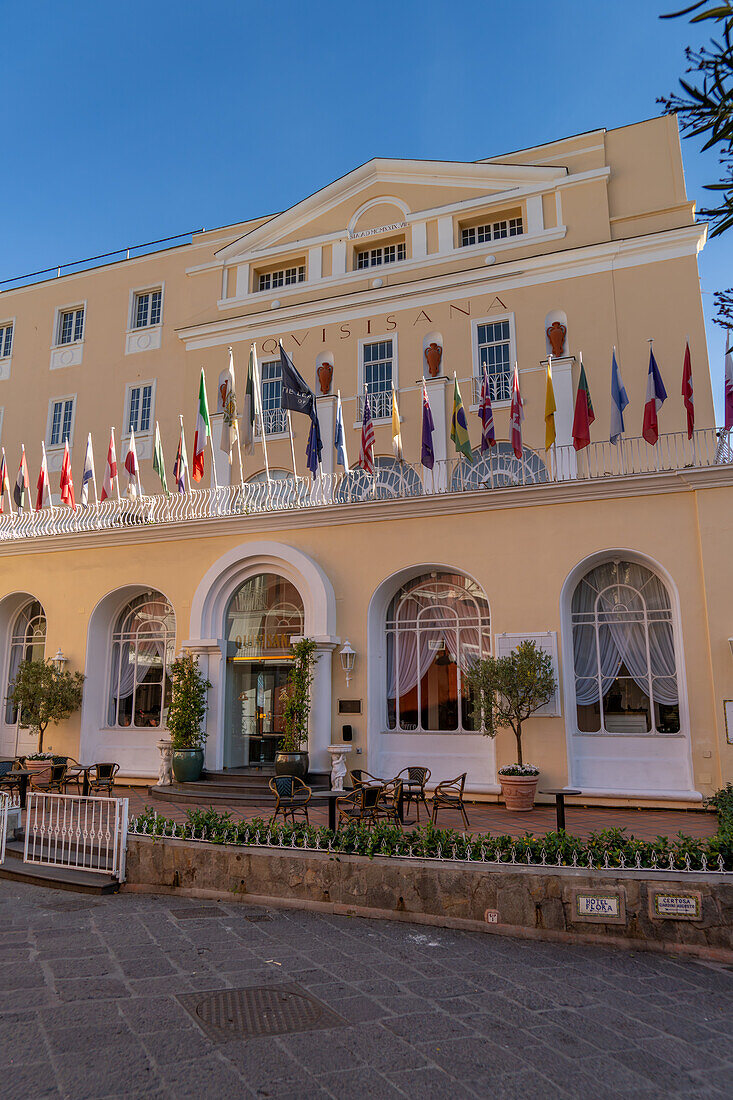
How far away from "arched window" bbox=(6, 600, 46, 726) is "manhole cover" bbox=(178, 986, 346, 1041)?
1342 centimetres

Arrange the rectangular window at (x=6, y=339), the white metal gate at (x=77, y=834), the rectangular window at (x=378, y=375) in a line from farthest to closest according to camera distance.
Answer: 1. the rectangular window at (x=6, y=339)
2. the rectangular window at (x=378, y=375)
3. the white metal gate at (x=77, y=834)

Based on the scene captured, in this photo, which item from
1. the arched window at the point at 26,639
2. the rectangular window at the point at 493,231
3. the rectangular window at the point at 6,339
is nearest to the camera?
the arched window at the point at 26,639

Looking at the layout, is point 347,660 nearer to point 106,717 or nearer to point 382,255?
point 106,717

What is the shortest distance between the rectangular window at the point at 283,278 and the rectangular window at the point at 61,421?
6.68 m

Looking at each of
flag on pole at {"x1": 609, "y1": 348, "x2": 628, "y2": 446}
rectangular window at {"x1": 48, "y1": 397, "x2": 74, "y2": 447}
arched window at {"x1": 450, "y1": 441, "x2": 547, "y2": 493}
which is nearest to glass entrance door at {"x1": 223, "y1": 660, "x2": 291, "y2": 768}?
arched window at {"x1": 450, "y1": 441, "x2": 547, "y2": 493}

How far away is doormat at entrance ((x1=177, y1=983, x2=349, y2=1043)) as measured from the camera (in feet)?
16.2

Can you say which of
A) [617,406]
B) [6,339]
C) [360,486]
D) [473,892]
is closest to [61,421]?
[6,339]

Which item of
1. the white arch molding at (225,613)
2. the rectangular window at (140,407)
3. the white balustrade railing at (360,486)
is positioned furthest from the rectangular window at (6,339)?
the white arch molding at (225,613)

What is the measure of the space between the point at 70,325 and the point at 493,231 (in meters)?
13.1

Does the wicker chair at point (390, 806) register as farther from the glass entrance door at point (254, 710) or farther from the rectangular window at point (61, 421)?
the rectangular window at point (61, 421)

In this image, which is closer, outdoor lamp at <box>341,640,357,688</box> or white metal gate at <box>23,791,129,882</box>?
white metal gate at <box>23,791,129,882</box>

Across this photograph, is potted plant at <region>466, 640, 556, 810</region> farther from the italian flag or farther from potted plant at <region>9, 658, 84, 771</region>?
potted plant at <region>9, 658, 84, 771</region>

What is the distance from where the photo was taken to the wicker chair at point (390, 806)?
9367 mm

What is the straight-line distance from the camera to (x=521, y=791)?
1145 cm
